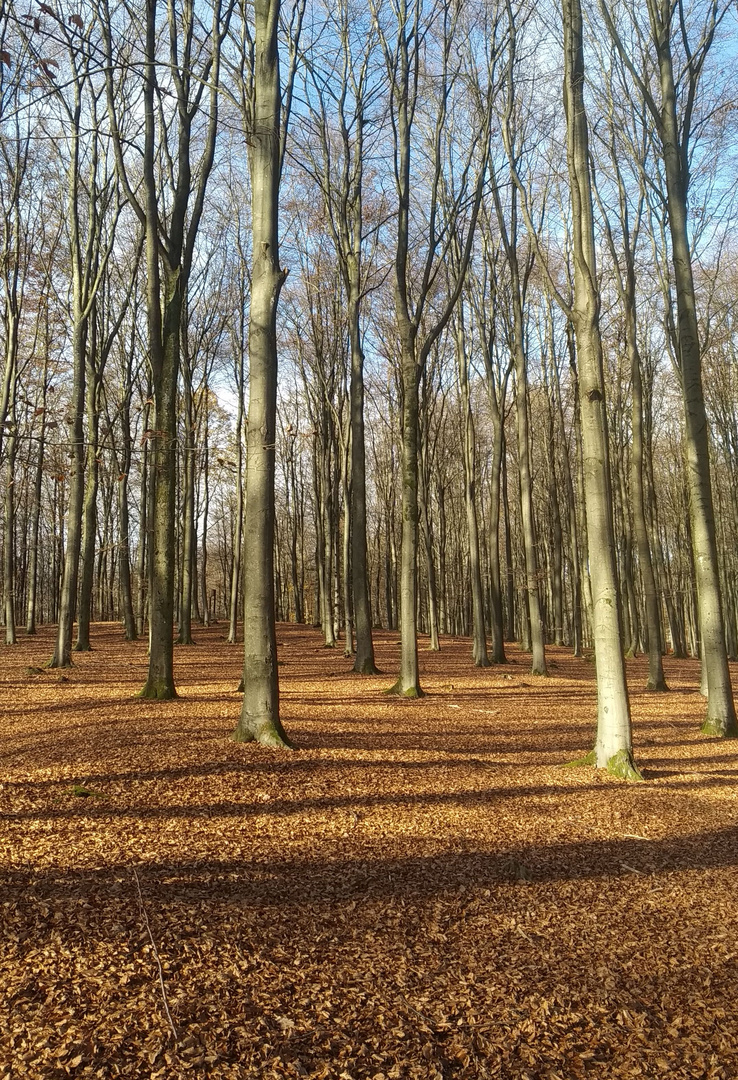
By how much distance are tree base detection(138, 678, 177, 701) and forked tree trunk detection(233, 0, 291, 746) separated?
122 inches

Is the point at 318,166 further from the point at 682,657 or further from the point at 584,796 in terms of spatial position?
the point at 682,657

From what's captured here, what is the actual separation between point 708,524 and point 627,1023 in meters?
7.77

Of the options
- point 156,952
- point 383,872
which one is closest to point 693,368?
point 383,872

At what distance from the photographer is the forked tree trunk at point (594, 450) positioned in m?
7.14

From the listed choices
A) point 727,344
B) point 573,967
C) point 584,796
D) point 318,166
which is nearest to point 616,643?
point 584,796

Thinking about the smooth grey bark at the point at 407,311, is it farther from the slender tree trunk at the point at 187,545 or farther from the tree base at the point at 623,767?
the slender tree trunk at the point at 187,545

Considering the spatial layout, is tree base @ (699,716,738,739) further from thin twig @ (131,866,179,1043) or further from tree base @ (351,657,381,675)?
thin twig @ (131,866,179,1043)

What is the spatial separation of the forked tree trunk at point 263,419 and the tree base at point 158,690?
311cm

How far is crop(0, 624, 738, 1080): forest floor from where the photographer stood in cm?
277

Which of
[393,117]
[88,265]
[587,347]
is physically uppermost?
[393,117]

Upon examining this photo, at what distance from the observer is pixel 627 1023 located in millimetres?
3062

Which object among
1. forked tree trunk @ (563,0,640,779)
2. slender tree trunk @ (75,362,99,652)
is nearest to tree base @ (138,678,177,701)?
forked tree trunk @ (563,0,640,779)

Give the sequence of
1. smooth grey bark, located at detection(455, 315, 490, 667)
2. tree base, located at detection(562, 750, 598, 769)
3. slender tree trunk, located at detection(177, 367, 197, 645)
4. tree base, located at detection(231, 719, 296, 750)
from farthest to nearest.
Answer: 1. slender tree trunk, located at detection(177, 367, 197, 645)
2. smooth grey bark, located at detection(455, 315, 490, 667)
3. tree base, located at detection(562, 750, 598, 769)
4. tree base, located at detection(231, 719, 296, 750)

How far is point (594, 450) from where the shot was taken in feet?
24.2
